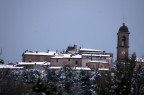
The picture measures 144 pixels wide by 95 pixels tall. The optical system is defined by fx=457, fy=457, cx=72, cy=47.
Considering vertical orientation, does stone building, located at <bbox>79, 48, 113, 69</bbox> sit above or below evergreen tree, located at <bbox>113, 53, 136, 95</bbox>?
above

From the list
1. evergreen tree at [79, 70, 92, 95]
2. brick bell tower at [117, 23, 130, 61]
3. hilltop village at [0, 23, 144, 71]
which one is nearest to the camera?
evergreen tree at [79, 70, 92, 95]

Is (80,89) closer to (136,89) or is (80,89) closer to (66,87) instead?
(66,87)

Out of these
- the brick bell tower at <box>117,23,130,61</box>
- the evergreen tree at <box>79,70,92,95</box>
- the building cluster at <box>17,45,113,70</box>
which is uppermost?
the brick bell tower at <box>117,23,130,61</box>

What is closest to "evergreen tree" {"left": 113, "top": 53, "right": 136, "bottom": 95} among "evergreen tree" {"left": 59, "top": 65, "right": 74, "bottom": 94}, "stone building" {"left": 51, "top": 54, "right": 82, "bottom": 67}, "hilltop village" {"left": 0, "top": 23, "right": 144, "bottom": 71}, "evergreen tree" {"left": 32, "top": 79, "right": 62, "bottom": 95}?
"evergreen tree" {"left": 32, "top": 79, "right": 62, "bottom": 95}

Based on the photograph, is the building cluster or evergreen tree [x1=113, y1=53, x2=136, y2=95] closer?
evergreen tree [x1=113, y1=53, x2=136, y2=95]

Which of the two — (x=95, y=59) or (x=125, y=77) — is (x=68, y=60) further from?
(x=125, y=77)

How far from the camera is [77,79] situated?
81.1 meters

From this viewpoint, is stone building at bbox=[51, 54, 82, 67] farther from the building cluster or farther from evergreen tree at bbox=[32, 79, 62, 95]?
evergreen tree at bbox=[32, 79, 62, 95]

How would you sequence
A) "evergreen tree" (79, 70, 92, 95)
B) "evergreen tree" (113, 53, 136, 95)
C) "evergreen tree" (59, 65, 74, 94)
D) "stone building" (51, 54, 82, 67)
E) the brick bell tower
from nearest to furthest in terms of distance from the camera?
"evergreen tree" (113, 53, 136, 95) < "evergreen tree" (79, 70, 92, 95) < "evergreen tree" (59, 65, 74, 94) < the brick bell tower < "stone building" (51, 54, 82, 67)

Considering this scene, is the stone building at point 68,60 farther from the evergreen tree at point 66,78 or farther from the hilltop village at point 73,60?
the evergreen tree at point 66,78

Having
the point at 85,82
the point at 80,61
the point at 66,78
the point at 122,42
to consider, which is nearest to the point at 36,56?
the point at 80,61

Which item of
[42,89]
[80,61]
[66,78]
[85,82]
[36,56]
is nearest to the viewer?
[42,89]

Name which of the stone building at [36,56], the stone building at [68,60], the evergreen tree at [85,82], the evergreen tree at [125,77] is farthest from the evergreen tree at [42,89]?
the stone building at [36,56]

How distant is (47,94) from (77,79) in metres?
62.0
